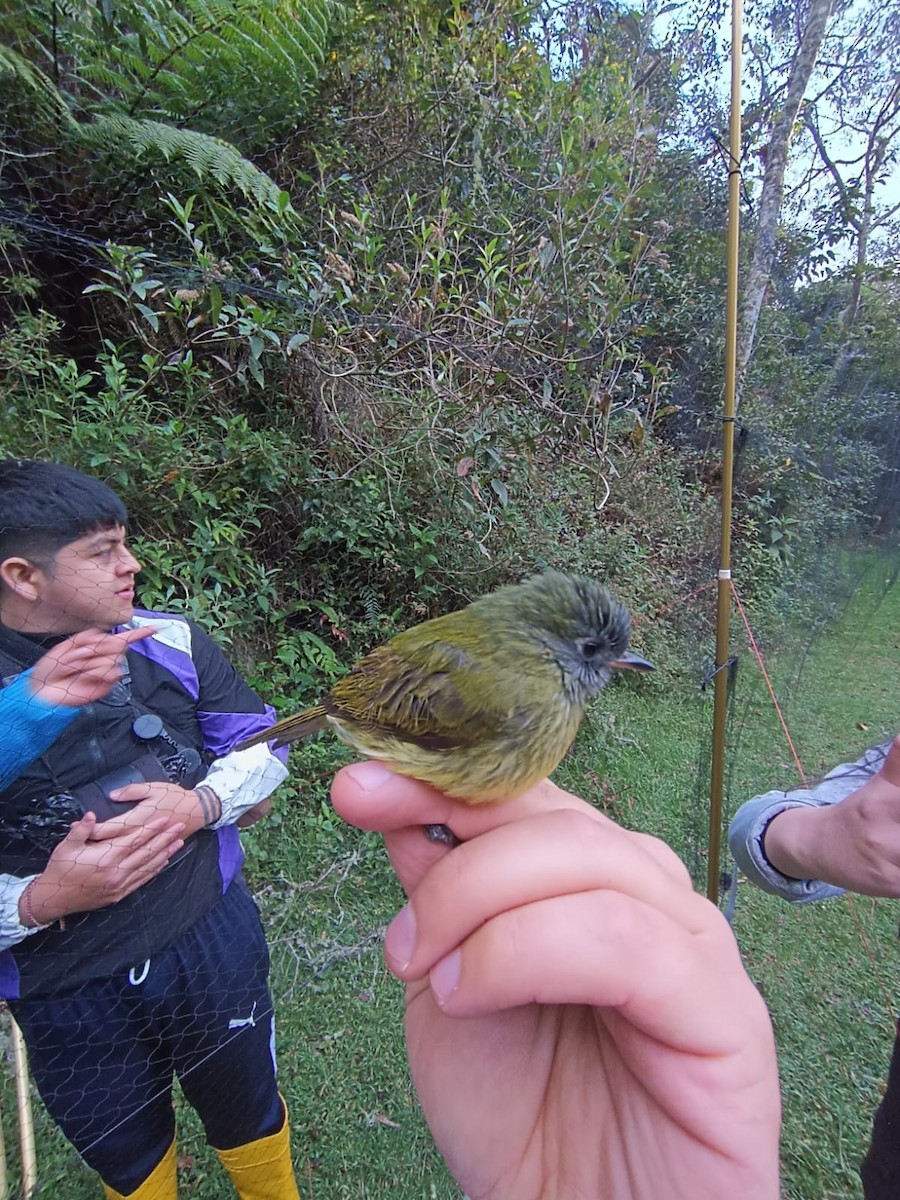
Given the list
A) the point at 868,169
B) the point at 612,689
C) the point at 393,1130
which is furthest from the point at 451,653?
the point at 868,169

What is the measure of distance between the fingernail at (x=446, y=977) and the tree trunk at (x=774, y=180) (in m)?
2.93

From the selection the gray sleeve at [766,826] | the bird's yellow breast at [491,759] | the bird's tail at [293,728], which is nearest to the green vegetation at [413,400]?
the gray sleeve at [766,826]

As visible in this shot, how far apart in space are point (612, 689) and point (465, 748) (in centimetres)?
251

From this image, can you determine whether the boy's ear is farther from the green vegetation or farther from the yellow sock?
the yellow sock

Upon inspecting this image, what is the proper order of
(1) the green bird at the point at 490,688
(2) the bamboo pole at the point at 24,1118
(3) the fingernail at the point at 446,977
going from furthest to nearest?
(2) the bamboo pole at the point at 24,1118
(1) the green bird at the point at 490,688
(3) the fingernail at the point at 446,977

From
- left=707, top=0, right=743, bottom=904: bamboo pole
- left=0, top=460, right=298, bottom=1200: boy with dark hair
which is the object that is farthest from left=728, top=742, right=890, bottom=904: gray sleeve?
left=0, top=460, right=298, bottom=1200: boy with dark hair

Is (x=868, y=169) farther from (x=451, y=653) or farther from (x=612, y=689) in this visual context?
(x=451, y=653)

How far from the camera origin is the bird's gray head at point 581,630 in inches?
47.8

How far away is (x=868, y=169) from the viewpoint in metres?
3.05

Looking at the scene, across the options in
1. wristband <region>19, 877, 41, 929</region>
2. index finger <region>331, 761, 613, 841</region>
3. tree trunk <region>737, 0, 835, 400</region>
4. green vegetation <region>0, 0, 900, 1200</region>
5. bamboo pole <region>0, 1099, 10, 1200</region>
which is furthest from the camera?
tree trunk <region>737, 0, 835, 400</region>

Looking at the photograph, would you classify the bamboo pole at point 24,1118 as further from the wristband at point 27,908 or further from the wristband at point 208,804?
the wristband at point 208,804

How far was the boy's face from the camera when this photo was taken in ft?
3.80

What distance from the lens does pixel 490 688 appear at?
1111 millimetres

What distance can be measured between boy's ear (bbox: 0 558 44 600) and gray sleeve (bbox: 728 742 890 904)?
66.7 inches
